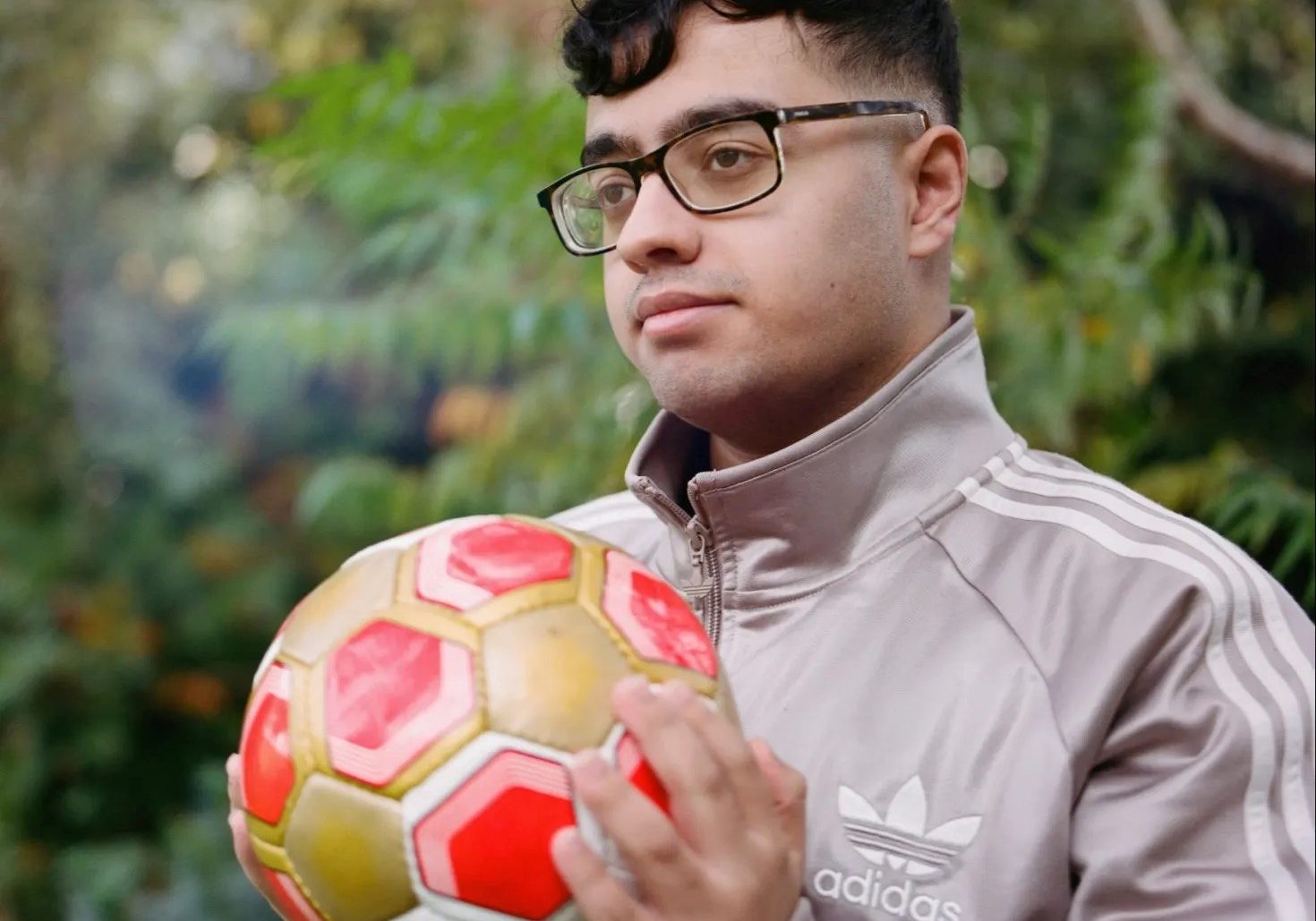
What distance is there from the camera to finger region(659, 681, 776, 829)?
125 centimetres

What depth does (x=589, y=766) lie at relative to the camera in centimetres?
123

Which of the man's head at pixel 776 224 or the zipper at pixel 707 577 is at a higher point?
the man's head at pixel 776 224

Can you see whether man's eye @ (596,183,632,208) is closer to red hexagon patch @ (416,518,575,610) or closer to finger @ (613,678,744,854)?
red hexagon patch @ (416,518,575,610)

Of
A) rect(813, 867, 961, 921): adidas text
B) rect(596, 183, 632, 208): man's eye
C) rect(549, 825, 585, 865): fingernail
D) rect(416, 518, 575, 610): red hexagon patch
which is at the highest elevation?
rect(596, 183, 632, 208): man's eye

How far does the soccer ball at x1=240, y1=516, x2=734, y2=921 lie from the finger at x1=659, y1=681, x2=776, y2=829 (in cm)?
7

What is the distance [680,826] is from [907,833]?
0.34 meters

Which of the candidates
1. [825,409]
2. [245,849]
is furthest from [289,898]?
[825,409]

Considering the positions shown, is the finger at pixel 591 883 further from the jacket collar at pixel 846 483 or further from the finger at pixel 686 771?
the jacket collar at pixel 846 483

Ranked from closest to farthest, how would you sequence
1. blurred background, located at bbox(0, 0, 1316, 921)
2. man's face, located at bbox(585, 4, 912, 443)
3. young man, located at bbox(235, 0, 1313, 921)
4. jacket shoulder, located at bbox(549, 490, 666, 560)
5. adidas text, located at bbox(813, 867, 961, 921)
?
1. young man, located at bbox(235, 0, 1313, 921)
2. adidas text, located at bbox(813, 867, 961, 921)
3. man's face, located at bbox(585, 4, 912, 443)
4. jacket shoulder, located at bbox(549, 490, 666, 560)
5. blurred background, located at bbox(0, 0, 1316, 921)

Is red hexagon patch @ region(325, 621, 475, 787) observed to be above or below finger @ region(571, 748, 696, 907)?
above

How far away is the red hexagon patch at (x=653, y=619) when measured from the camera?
1361 millimetres

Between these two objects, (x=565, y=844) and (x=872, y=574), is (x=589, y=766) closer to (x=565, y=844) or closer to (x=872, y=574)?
(x=565, y=844)

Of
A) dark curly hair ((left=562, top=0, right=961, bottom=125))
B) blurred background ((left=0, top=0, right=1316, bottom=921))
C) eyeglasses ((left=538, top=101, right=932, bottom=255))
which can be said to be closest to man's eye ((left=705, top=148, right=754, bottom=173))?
eyeglasses ((left=538, top=101, right=932, bottom=255))

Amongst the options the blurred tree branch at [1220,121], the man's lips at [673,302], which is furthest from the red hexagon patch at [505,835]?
the blurred tree branch at [1220,121]
